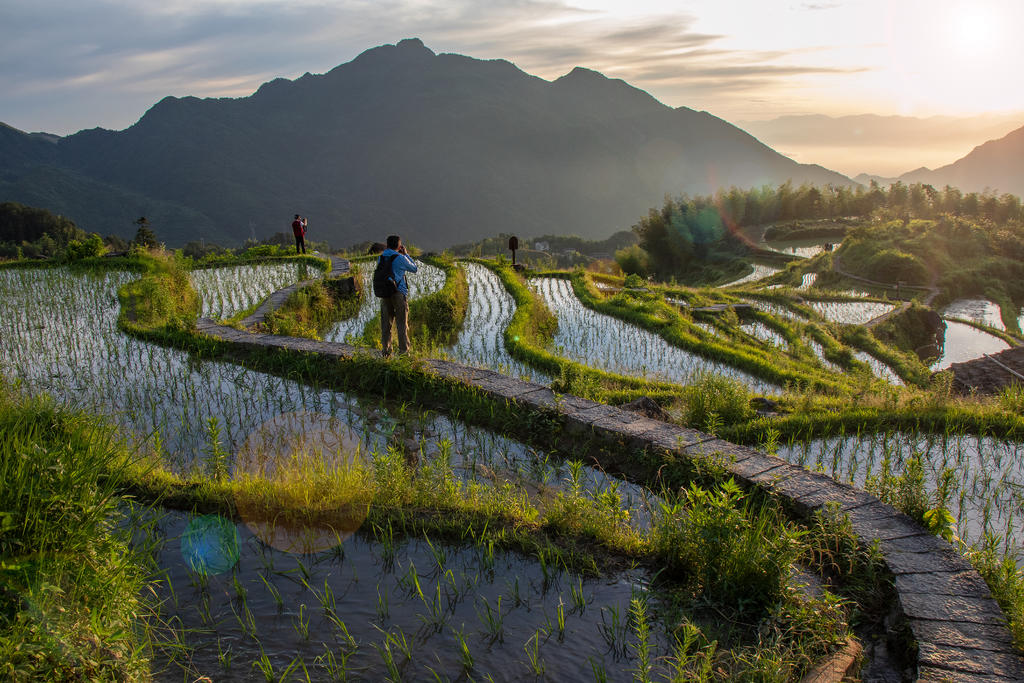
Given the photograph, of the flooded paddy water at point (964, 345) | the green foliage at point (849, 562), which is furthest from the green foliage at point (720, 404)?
the flooded paddy water at point (964, 345)

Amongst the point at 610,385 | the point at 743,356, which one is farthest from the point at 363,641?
the point at 743,356

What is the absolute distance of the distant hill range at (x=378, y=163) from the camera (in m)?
99.1

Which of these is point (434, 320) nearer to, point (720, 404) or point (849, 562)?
point (720, 404)

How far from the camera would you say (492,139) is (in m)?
164

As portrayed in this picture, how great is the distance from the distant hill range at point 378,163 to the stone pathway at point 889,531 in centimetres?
8714

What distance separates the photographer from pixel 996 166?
173125mm

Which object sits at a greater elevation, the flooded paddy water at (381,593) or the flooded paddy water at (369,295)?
the flooded paddy water at (369,295)

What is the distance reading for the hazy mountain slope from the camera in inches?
6324

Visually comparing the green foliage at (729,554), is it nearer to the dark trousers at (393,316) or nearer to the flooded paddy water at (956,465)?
the flooded paddy water at (956,465)

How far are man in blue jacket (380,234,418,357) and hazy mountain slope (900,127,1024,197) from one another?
189 metres

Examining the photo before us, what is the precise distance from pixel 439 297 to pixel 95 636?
29.9 ft

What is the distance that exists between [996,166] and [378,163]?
16762 centimetres

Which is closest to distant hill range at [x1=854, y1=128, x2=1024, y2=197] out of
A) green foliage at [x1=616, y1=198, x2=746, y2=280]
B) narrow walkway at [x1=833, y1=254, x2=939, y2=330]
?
green foliage at [x1=616, y1=198, x2=746, y2=280]

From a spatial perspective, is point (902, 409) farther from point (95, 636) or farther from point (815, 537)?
point (95, 636)
